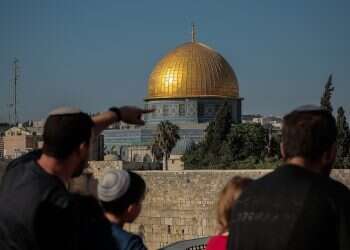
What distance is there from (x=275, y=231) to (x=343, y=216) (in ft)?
0.71

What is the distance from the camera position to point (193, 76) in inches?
1647

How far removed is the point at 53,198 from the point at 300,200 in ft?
2.64

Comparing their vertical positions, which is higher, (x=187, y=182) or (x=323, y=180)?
(x=323, y=180)

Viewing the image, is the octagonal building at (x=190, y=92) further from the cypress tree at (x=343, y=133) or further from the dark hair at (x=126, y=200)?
the dark hair at (x=126, y=200)

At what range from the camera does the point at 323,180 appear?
2.38m

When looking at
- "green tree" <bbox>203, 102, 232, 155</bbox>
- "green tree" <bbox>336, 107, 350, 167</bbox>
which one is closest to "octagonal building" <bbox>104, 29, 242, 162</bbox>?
"green tree" <bbox>203, 102, 232, 155</bbox>

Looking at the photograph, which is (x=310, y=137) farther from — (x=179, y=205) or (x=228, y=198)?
(x=179, y=205)

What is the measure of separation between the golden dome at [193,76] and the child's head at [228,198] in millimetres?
38444

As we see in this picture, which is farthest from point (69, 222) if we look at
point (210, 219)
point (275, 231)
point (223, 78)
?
point (223, 78)

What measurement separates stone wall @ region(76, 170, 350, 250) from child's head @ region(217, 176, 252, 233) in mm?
12254

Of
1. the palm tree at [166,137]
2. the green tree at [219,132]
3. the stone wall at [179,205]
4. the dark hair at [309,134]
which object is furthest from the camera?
the palm tree at [166,137]

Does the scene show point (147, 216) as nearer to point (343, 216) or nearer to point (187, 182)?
point (187, 182)

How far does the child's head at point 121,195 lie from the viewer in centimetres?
297

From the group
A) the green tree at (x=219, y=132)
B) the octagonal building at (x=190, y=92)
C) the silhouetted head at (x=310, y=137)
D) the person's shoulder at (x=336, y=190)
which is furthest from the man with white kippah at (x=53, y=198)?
the octagonal building at (x=190, y=92)
